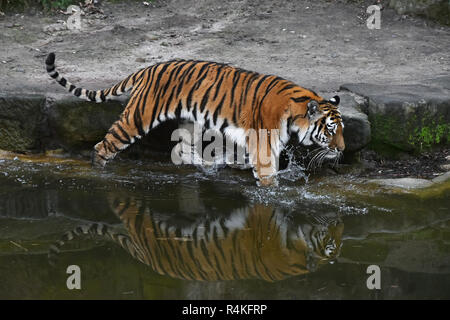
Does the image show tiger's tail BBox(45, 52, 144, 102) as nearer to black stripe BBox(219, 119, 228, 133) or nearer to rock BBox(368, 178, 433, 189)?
black stripe BBox(219, 119, 228, 133)

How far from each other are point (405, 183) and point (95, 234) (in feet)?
9.39

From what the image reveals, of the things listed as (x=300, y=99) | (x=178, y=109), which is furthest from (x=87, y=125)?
(x=300, y=99)

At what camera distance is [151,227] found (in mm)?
5387

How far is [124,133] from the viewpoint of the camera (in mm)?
6648

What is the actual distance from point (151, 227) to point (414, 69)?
4555 millimetres

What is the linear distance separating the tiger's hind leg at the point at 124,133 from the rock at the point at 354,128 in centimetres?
195

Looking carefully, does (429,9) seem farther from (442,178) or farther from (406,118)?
(442,178)

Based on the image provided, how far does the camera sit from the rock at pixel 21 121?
7008 millimetres

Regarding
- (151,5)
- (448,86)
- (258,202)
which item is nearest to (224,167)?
(258,202)

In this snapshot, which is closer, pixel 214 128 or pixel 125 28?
pixel 214 128

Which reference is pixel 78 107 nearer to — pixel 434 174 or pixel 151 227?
pixel 151 227

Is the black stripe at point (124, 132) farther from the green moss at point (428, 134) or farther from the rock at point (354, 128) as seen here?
the green moss at point (428, 134)

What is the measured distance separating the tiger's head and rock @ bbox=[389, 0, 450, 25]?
4.68 meters

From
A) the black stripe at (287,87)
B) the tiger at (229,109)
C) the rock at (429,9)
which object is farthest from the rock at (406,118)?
the rock at (429,9)
